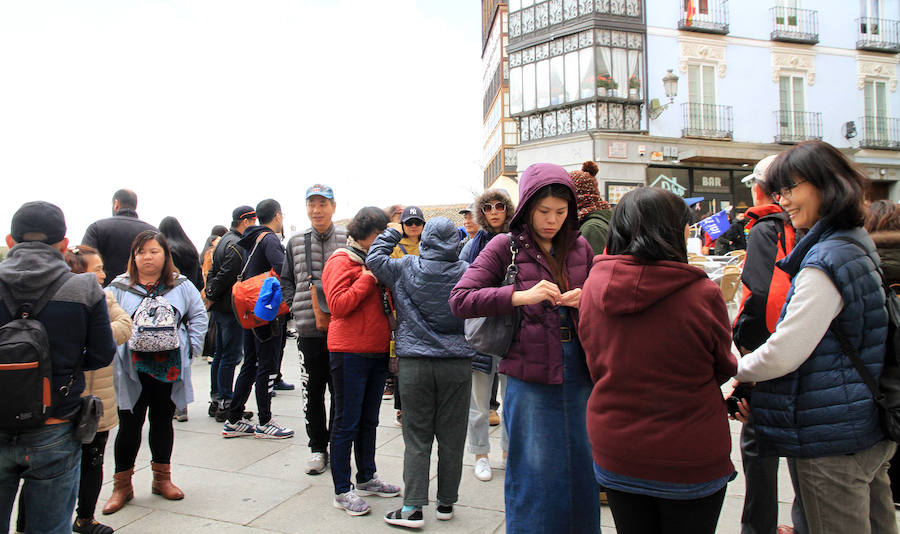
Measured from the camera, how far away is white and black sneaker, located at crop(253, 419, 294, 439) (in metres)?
5.52

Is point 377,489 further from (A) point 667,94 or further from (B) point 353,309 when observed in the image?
(A) point 667,94

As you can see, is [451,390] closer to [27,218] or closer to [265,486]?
[265,486]

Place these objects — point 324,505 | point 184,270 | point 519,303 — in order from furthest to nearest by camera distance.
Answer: point 184,270 → point 324,505 → point 519,303

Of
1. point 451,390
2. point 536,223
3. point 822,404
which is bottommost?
point 451,390

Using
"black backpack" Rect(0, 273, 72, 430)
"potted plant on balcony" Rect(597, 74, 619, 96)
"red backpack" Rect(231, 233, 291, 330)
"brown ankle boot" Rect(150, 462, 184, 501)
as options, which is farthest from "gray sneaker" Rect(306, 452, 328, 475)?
"potted plant on balcony" Rect(597, 74, 619, 96)

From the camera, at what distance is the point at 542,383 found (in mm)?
2588

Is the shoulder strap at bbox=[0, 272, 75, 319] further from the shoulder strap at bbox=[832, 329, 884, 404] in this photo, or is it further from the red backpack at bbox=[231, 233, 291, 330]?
the shoulder strap at bbox=[832, 329, 884, 404]

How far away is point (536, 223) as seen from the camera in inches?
105

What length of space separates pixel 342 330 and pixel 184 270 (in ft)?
11.0

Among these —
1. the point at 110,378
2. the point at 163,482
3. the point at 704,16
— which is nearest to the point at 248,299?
the point at 110,378

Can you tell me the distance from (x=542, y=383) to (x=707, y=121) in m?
22.8

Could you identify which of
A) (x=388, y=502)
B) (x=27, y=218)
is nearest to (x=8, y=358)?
(x=27, y=218)

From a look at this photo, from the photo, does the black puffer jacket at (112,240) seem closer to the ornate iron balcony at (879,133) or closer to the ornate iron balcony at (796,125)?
the ornate iron balcony at (796,125)

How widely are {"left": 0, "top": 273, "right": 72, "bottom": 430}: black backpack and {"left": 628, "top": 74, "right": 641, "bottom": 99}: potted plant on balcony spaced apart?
859 inches
